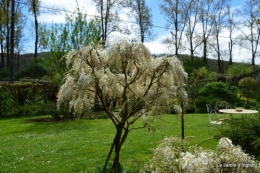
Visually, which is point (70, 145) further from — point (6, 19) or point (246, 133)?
point (6, 19)

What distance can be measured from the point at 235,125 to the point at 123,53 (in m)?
3.56

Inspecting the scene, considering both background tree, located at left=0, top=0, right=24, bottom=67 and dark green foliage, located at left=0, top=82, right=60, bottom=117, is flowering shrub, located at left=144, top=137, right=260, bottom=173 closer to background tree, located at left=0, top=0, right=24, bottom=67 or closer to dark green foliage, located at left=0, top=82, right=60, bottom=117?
dark green foliage, located at left=0, top=82, right=60, bottom=117

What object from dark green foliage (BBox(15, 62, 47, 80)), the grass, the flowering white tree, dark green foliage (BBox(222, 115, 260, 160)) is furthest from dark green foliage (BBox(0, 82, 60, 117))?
the flowering white tree

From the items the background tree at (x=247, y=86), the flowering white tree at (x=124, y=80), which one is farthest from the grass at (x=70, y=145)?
the background tree at (x=247, y=86)

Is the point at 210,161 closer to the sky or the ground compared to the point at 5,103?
closer to the sky

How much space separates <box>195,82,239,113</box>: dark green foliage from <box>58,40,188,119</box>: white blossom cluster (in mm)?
11283

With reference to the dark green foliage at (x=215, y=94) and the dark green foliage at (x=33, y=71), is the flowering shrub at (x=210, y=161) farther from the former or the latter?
the dark green foliage at (x=33, y=71)

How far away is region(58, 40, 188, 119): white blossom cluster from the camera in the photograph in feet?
10.9

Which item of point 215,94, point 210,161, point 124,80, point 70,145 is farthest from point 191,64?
point 210,161

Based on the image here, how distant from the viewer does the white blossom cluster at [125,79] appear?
3318mm

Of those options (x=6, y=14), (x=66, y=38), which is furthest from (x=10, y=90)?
(x=6, y=14)

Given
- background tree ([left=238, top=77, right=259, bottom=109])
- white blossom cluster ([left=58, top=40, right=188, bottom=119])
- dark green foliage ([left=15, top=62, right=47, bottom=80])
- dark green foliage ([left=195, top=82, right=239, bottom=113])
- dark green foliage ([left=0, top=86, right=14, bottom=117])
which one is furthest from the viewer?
dark green foliage ([left=15, top=62, right=47, bottom=80])

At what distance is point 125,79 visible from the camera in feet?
12.0

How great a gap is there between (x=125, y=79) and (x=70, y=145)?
3883mm
